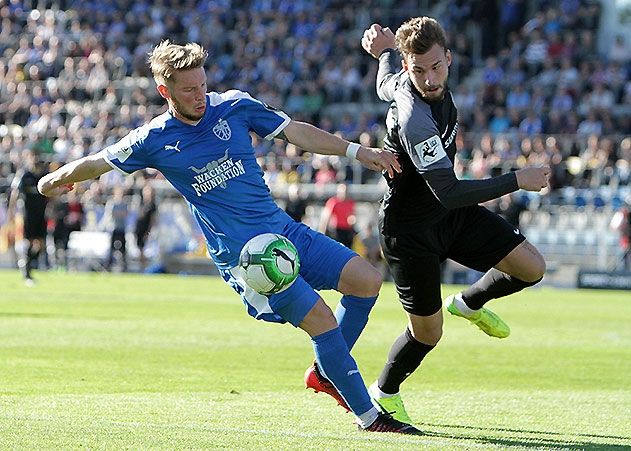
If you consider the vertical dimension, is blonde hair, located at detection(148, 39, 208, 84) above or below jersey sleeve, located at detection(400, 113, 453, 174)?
above

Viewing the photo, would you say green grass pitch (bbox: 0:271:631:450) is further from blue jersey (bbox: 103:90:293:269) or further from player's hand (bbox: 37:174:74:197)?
player's hand (bbox: 37:174:74:197)

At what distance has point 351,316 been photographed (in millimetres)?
8758

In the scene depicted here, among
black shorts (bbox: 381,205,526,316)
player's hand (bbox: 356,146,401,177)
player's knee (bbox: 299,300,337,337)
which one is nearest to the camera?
player's hand (bbox: 356,146,401,177)

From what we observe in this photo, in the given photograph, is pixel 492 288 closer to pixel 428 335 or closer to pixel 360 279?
pixel 428 335

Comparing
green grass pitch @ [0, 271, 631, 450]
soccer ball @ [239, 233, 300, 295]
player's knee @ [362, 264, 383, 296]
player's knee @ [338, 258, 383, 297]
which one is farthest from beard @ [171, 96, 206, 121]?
green grass pitch @ [0, 271, 631, 450]

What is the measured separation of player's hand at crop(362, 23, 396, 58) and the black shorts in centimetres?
142

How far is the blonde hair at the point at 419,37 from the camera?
8289 mm

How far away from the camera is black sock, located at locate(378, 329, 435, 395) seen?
8.93m

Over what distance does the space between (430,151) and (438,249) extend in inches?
33.1

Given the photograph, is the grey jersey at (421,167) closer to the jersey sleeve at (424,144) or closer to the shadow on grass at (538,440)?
the jersey sleeve at (424,144)

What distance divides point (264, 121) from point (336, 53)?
30899 mm

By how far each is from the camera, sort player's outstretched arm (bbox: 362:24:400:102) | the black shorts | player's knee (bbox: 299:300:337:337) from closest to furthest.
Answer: player's knee (bbox: 299:300:337:337)
the black shorts
player's outstretched arm (bbox: 362:24:400:102)

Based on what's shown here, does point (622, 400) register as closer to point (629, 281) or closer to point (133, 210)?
point (629, 281)

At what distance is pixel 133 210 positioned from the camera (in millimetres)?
34625
